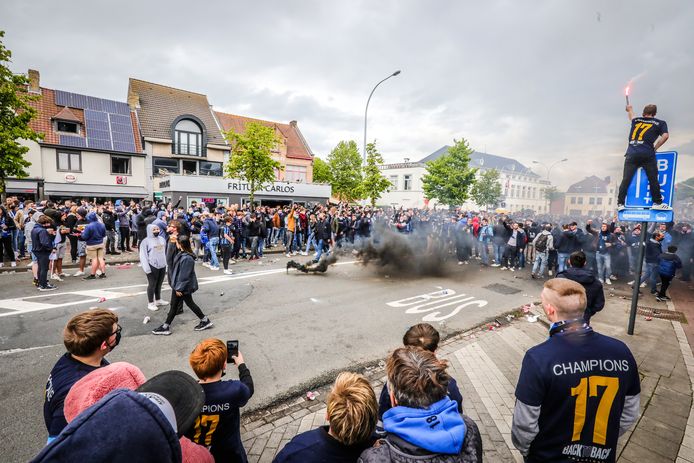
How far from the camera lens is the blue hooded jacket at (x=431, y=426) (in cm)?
157

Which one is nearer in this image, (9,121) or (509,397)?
(509,397)

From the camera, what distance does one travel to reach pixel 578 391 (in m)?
2.06

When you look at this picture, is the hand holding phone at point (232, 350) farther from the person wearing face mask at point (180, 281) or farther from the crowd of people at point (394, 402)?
the person wearing face mask at point (180, 281)

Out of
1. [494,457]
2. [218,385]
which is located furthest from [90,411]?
[494,457]

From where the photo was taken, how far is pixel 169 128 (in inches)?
1175

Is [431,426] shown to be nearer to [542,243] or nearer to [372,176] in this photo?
[542,243]

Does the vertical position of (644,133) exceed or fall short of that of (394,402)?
it exceeds it

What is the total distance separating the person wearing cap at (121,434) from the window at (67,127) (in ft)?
109

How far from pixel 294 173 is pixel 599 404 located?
37.6 m

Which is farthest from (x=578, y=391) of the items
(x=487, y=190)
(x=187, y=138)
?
(x=487, y=190)

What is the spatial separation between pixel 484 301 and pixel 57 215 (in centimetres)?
1218

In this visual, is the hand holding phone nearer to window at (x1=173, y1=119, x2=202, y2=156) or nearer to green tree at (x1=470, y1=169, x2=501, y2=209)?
window at (x1=173, y1=119, x2=202, y2=156)

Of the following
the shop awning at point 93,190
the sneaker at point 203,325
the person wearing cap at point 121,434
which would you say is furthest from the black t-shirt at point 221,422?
the shop awning at point 93,190

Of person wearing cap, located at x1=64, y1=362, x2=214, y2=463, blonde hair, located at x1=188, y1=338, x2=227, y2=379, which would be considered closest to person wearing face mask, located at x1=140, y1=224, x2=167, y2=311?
blonde hair, located at x1=188, y1=338, x2=227, y2=379
